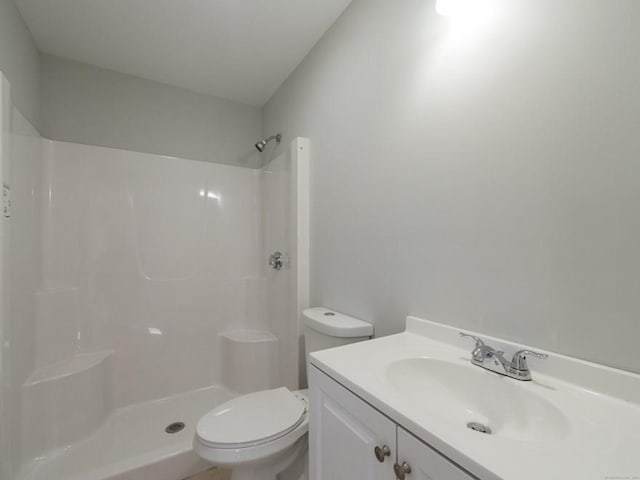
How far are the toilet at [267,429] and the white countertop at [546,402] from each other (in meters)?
0.39

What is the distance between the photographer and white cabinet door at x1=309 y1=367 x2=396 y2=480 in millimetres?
598

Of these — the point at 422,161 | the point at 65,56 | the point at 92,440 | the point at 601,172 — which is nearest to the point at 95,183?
the point at 65,56

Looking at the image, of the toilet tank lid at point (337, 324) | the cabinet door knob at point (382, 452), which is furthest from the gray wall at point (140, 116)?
the cabinet door knob at point (382, 452)

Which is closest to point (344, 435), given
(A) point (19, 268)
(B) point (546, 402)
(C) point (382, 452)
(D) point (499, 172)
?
(C) point (382, 452)

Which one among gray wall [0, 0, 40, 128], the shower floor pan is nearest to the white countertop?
the shower floor pan

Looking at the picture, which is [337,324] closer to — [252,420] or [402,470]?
[252,420]

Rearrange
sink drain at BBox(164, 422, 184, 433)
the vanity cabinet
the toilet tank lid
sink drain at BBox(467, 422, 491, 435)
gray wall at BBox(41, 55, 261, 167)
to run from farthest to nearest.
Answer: gray wall at BBox(41, 55, 261, 167) → sink drain at BBox(164, 422, 184, 433) → the toilet tank lid → sink drain at BBox(467, 422, 491, 435) → the vanity cabinet

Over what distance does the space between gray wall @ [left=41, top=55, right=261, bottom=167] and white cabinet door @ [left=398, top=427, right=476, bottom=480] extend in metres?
2.33

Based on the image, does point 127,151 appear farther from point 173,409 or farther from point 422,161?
point 422,161

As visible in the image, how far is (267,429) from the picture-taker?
109 centimetres

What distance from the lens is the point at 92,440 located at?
5.20 feet

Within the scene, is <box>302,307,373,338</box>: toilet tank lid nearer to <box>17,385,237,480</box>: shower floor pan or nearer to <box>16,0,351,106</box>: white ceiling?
<box>17,385,237,480</box>: shower floor pan

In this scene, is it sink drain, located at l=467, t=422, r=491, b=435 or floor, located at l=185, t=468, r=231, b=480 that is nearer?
sink drain, located at l=467, t=422, r=491, b=435

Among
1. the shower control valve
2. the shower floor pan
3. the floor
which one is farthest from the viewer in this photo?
the shower control valve
